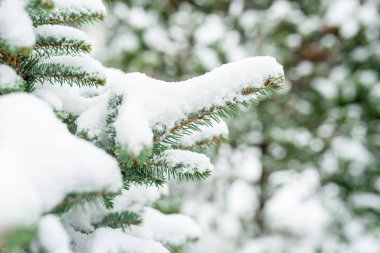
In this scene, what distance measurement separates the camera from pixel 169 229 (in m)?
1.38

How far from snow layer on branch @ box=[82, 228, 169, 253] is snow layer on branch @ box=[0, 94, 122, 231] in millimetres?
444

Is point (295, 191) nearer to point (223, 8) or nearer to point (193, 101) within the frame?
point (223, 8)

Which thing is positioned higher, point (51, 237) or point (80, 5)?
point (80, 5)

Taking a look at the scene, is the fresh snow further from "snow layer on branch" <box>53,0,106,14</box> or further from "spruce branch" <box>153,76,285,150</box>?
"snow layer on branch" <box>53,0,106,14</box>

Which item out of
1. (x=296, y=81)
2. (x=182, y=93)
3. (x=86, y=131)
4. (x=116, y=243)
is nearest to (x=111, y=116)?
(x=86, y=131)

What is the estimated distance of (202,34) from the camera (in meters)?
4.90

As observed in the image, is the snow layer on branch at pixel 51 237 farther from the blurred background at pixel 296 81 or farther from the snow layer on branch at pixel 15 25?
the blurred background at pixel 296 81

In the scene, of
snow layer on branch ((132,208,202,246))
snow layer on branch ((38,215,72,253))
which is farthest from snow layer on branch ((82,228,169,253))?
snow layer on branch ((38,215,72,253))

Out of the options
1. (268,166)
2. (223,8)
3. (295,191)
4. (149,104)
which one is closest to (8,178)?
(149,104)

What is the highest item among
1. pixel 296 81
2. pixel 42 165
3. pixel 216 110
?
pixel 296 81

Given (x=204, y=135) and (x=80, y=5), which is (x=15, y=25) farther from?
(x=204, y=135)

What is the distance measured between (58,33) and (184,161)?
0.48 meters

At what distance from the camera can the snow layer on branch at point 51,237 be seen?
643 mm

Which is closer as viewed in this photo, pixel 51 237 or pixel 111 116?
pixel 51 237
